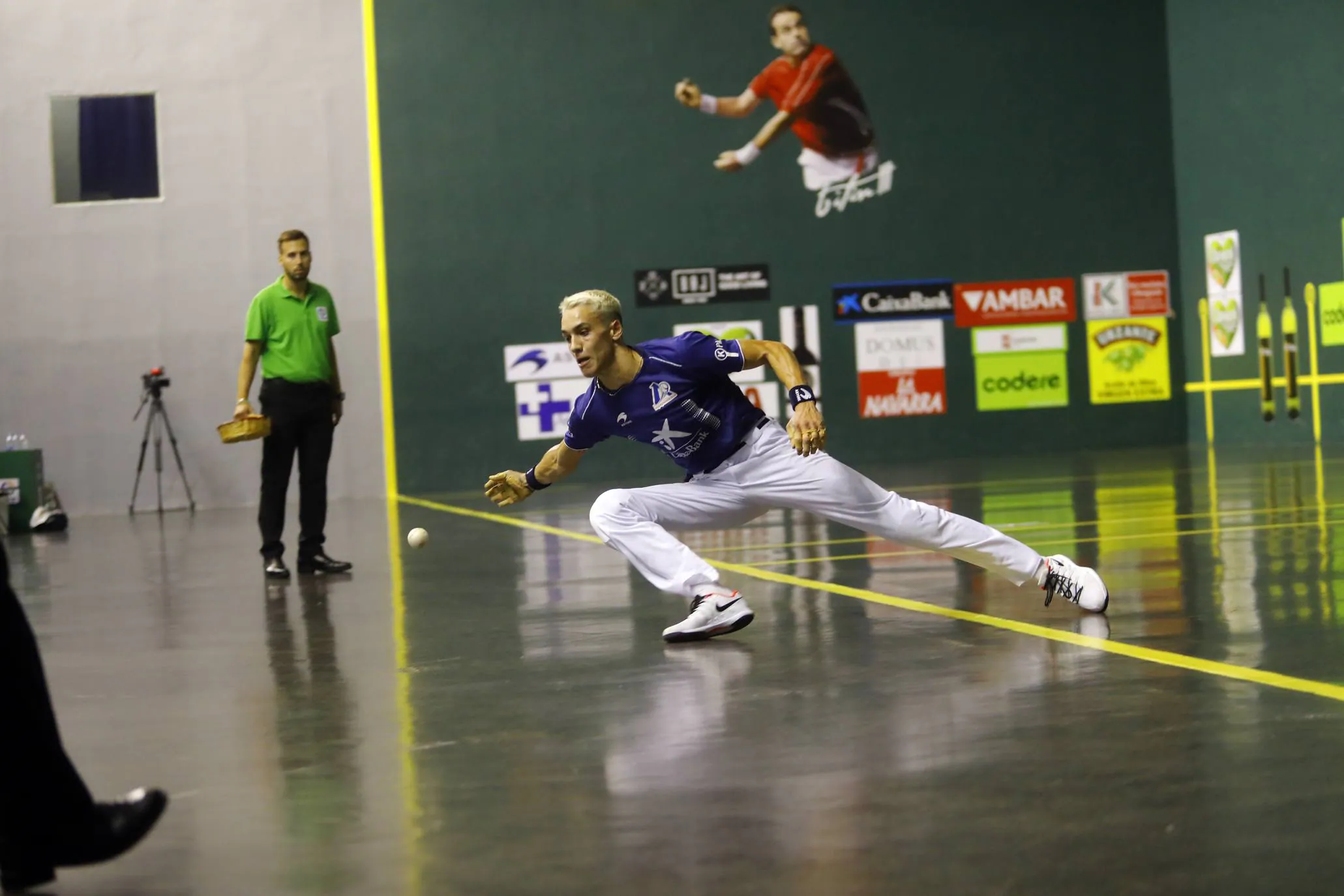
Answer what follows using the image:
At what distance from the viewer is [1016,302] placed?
805 inches

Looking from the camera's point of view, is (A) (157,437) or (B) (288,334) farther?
(A) (157,437)

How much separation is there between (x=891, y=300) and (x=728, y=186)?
2346 mm

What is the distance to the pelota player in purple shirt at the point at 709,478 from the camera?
235 inches

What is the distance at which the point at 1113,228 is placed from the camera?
20.8 metres

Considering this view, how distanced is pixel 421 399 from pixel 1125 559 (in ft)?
42.0

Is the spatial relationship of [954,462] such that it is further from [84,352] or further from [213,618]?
[213,618]

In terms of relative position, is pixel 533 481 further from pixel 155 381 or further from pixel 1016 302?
pixel 1016 302

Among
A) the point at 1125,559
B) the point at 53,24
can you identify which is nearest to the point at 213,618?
the point at 1125,559

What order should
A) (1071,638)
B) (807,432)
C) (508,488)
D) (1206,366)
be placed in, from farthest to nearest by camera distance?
(1206,366) < (508,488) < (807,432) < (1071,638)

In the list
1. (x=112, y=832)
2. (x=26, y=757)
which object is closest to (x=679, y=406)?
(x=112, y=832)

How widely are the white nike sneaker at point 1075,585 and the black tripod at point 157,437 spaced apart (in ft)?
45.9

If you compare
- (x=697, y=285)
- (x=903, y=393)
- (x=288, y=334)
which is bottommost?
(x=903, y=393)

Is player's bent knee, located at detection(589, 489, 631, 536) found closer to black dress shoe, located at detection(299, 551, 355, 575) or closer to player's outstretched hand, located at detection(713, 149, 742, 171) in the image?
black dress shoe, located at detection(299, 551, 355, 575)

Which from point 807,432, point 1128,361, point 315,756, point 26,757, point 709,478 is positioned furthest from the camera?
point 1128,361
